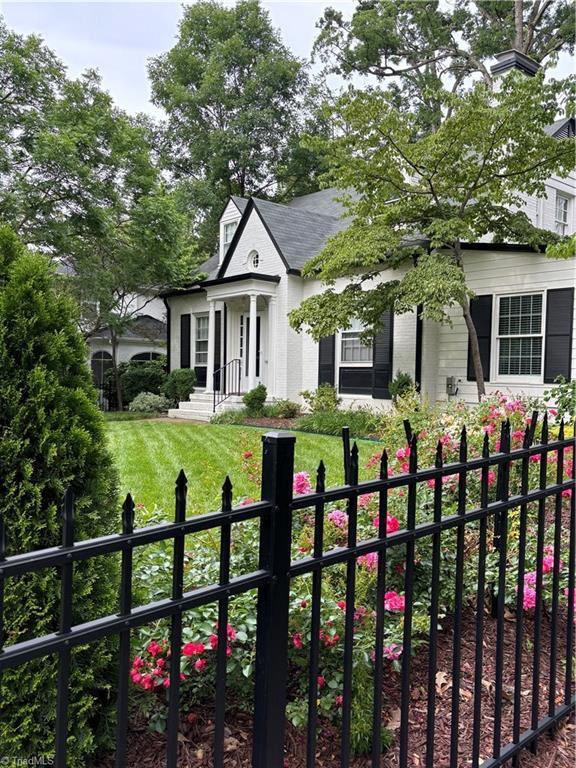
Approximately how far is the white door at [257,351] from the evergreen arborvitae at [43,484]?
13713mm

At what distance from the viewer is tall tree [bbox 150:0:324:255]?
26.0 meters

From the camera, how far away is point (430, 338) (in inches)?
474

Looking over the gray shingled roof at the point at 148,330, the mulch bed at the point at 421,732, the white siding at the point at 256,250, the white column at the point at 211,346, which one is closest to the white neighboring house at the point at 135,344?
the gray shingled roof at the point at 148,330

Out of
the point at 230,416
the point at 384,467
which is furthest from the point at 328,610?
the point at 230,416

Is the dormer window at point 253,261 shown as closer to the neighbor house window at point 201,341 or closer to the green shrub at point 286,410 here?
the neighbor house window at point 201,341

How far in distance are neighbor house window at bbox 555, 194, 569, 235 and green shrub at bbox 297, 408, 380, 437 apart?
736 cm

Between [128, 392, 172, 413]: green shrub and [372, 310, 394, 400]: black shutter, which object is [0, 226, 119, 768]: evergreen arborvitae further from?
[128, 392, 172, 413]: green shrub

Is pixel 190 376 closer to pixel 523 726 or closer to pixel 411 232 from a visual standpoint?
pixel 411 232

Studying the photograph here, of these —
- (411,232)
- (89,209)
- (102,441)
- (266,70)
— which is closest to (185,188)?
(266,70)

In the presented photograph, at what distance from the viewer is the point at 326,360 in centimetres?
1418

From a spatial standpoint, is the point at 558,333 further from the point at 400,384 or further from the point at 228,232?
the point at 228,232

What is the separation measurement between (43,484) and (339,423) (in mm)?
9456

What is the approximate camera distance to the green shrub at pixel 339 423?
10.3m

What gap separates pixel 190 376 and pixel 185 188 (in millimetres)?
12586
